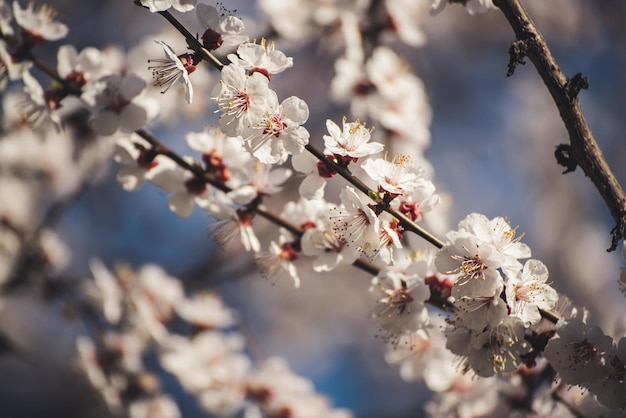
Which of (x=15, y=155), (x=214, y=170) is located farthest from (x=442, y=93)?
(x=214, y=170)

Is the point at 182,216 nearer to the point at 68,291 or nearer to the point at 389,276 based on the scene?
the point at 389,276

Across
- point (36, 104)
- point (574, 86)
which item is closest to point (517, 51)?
point (574, 86)

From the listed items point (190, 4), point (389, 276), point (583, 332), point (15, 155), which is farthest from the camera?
point (15, 155)

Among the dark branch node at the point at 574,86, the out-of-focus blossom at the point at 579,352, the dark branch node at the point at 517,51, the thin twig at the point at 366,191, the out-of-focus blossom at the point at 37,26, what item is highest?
the out-of-focus blossom at the point at 37,26

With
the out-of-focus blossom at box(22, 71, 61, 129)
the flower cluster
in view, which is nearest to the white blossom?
the flower cluster

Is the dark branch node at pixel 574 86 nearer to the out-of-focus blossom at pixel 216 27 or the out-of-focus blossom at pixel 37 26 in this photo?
the out-of-focus blossom at pixel 216 27

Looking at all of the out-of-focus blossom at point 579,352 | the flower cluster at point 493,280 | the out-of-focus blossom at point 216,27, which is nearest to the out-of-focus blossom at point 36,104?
the out-of-focus blossom at point 216,27

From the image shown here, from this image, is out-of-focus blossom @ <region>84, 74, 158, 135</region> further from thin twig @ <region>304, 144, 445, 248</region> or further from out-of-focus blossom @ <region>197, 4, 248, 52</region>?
thin twig @ <region>304, 144, 445, 248</region>

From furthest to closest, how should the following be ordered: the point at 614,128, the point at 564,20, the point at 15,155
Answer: the point at 614,128 < the point at 564,20 < the point at 15,155
